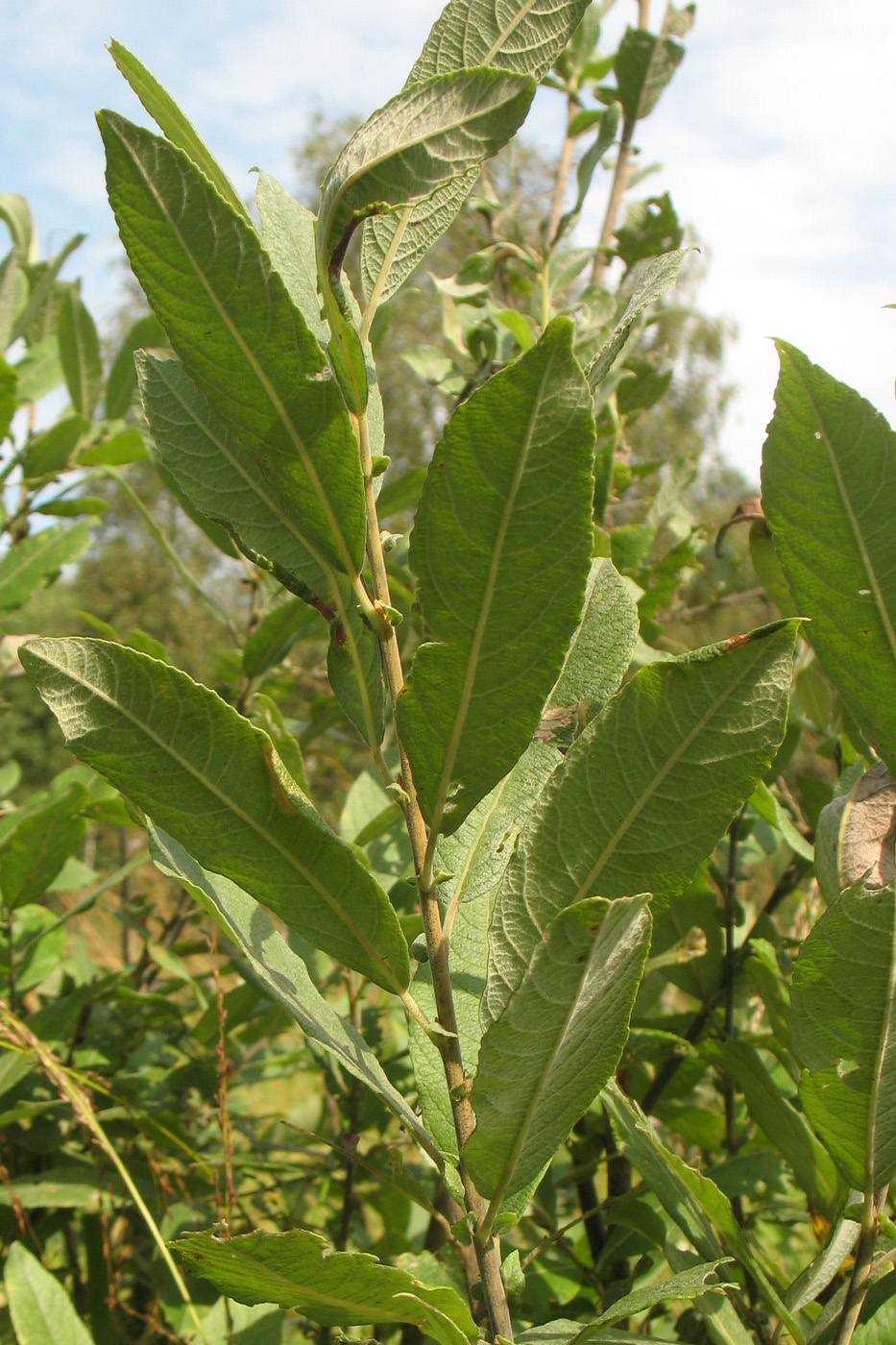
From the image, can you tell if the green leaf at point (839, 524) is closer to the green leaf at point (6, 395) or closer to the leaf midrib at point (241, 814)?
the leaf midrib at point (241, 814)

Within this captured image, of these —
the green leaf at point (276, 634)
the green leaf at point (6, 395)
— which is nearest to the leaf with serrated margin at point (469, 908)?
the green leaf at point (276, 634)

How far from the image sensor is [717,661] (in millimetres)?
525

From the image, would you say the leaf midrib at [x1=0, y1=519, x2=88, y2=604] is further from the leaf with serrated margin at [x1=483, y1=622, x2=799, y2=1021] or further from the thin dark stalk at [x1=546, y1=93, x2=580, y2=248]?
the leaf with serrated margin at [x1=483, y1=622, x2=799, y2=1021]

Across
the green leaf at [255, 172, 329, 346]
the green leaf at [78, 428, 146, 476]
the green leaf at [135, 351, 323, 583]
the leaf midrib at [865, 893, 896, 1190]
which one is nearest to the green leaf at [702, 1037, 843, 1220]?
the leaf midrib at [865, 893, 896, 1190]

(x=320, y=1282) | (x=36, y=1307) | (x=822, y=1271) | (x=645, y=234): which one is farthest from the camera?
(x=645, y=234)

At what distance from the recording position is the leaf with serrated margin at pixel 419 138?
0.55 m

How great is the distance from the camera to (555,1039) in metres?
0.52

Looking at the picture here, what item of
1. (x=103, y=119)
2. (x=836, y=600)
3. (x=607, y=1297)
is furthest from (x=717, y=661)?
(x=607, y=1297)

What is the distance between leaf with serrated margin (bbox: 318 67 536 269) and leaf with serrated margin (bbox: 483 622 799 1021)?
28 centimetres

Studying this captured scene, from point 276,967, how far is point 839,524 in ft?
1.40

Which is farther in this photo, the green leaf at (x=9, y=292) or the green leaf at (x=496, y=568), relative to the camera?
the green leaf at (x=9, y=292)

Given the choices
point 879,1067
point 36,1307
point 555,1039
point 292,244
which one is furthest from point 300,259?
point 36,1307

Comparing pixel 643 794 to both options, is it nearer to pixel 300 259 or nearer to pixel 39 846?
pixel 300 259

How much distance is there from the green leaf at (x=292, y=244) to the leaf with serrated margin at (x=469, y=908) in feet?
0.99
